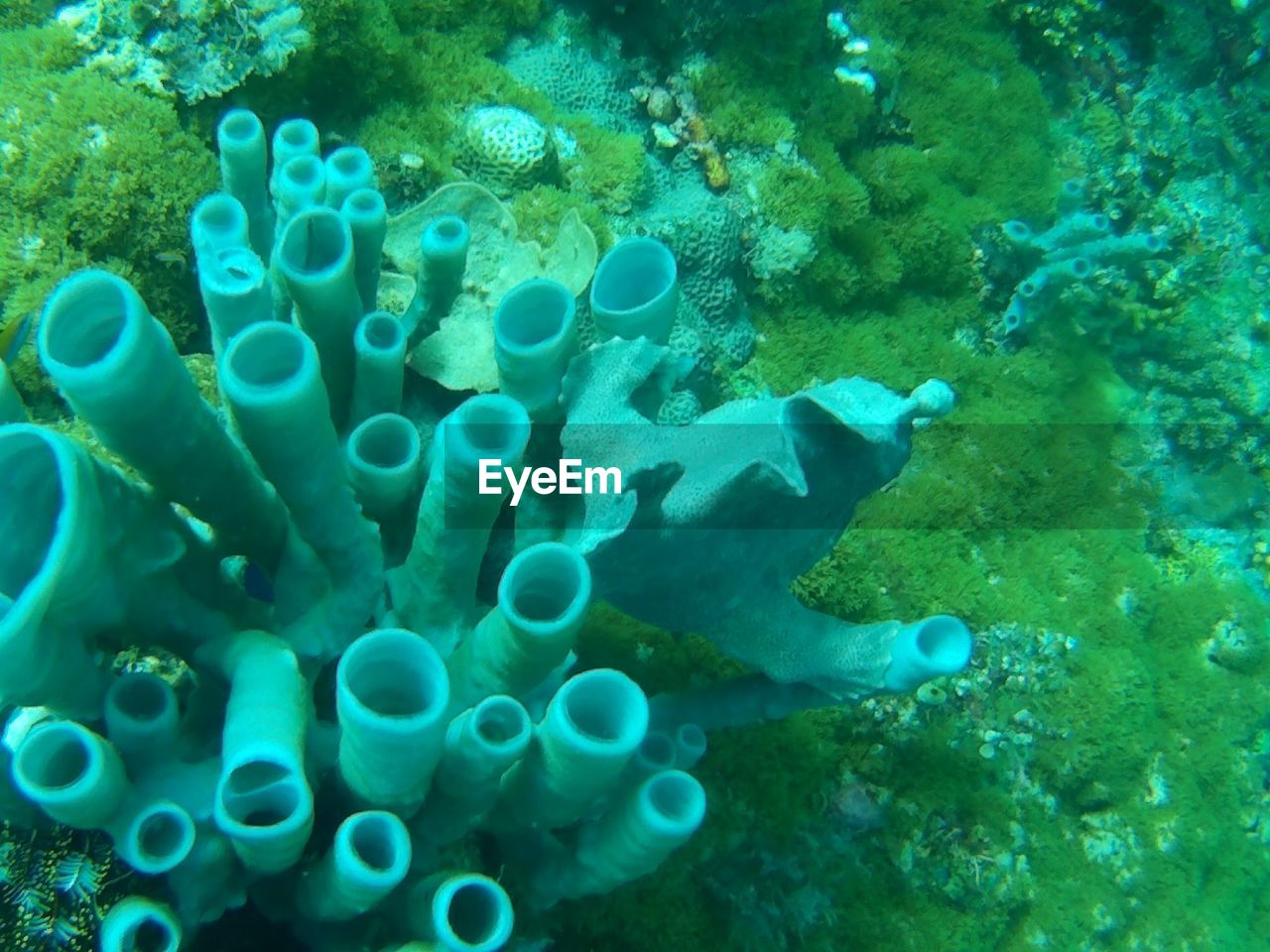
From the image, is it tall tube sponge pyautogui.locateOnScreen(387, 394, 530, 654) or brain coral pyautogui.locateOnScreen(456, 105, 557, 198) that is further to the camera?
brain coral pyautogui.locateOnScreen(456, 105, 557, 198)

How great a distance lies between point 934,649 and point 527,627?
3.47ft

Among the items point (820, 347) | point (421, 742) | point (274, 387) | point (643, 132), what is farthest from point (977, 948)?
point (643, 132)

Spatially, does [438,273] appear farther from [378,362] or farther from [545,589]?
[545,589]

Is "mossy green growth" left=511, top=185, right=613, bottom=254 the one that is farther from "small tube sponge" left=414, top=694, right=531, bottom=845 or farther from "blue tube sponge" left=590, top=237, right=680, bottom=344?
"small tube sponge" left=414, top=694, right=531, bottom=845

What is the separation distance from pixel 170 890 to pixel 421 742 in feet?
2.29

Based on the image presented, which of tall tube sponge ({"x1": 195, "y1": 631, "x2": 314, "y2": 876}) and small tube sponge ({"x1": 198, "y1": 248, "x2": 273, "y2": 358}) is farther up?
small tube sponge ({"x1": 198, "y1": 248, "x2": 273, "y2": 358})

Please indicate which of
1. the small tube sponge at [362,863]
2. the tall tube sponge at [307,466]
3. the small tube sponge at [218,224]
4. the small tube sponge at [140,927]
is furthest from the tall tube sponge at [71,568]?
the small tube sponge at [218,224]

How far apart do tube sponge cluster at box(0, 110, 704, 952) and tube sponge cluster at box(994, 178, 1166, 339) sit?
4.16m

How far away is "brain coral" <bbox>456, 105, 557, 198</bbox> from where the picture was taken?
11.8ft

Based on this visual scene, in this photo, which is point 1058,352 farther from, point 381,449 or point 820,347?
point 381,449

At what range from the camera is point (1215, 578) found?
569 cm

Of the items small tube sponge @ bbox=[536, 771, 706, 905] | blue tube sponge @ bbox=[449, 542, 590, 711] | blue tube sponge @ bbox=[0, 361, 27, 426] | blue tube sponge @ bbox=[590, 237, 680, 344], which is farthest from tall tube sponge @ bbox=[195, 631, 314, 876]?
blue tube sponge @ bbox=[590, 237, 680, 344]

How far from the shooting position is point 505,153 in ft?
11.7

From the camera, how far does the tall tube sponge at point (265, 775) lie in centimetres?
160
